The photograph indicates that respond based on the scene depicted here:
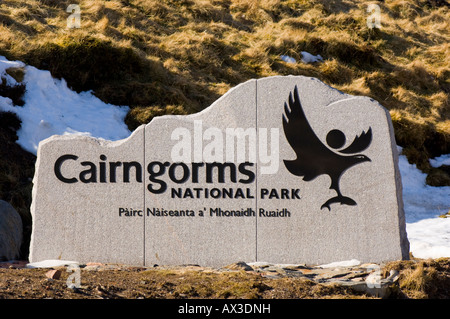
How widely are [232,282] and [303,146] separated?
233 cm

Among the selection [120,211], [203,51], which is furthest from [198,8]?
[120,211]

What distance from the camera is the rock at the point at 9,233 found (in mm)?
8203

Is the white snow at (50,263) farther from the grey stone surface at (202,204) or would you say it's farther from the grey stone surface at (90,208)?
the grey stone surface at (202,204)

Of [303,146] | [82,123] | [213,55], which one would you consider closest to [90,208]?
[303,146]

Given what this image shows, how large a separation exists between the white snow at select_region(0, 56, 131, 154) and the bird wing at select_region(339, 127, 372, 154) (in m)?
6.26

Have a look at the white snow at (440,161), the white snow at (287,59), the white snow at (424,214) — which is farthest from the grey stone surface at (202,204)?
the white snow at (287,59)

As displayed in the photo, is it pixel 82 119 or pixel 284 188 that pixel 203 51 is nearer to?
pixel 82 119

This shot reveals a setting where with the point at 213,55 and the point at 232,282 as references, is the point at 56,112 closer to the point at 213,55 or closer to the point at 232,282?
the point at 213,55

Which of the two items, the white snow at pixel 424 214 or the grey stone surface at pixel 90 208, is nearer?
the grey stone surface at pixel 90 208

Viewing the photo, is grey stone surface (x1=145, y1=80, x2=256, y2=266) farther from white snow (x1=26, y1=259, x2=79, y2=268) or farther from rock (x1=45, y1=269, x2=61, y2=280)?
rock (x1=45, y1=269, x2=61, y2=280)

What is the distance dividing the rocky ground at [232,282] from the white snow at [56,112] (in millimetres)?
5117

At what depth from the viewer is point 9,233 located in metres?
8.43

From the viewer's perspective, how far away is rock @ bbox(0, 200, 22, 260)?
820 cm

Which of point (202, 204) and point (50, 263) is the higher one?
point (202, 204)
